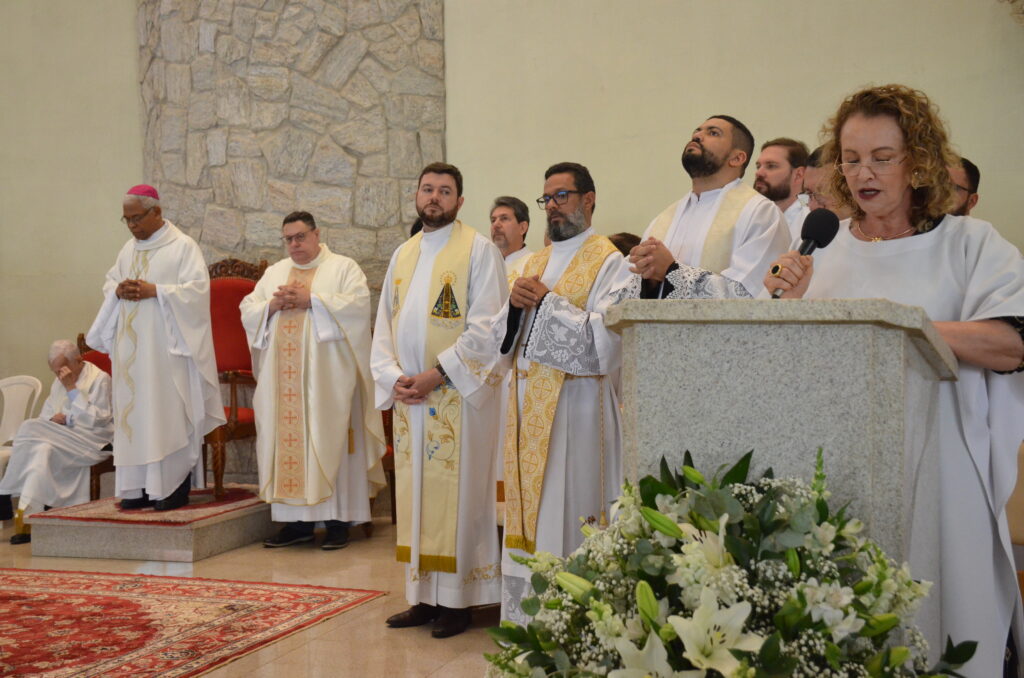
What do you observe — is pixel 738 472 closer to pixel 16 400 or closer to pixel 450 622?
pixel 450 622

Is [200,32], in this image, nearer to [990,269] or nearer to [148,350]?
[148,350]

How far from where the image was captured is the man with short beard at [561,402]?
154 inches

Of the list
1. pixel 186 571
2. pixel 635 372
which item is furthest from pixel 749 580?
pixel 186 571

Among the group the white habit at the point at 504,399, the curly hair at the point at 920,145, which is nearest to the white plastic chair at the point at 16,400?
the white habit at the point at 504,399

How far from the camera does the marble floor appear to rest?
3.97m

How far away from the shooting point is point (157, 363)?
649 centimetres

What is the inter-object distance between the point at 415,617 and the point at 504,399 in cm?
155

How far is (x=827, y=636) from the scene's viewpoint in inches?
53.5

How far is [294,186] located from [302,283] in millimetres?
1797

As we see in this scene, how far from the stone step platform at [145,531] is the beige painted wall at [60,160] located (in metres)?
3.27

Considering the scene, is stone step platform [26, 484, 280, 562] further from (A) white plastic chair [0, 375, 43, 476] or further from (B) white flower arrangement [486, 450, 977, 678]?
(B) white flower arrangement [486, 450, 977, 678]

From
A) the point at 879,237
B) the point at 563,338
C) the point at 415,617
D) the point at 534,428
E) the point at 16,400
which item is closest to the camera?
the point at 879,237

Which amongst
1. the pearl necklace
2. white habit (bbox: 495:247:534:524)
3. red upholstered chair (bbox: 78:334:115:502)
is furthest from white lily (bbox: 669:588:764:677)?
red upholstered chair (bbox: 78:334:115:502)

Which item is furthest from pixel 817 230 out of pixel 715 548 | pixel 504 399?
pixel 504 399
